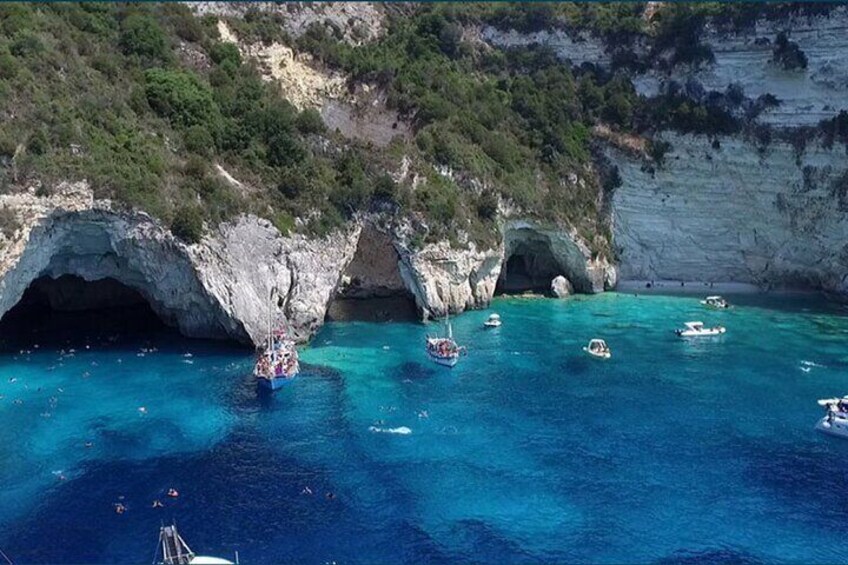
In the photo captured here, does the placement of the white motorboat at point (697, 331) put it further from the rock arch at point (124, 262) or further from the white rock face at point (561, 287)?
the rock arch at point (124, 262)

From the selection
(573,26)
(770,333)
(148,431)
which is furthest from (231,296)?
(573,26)

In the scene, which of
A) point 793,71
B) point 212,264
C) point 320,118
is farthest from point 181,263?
point 793,71

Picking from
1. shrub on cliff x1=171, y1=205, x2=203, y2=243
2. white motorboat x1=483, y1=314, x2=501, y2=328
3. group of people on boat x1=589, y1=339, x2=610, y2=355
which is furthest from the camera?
white motorboat x1=483, y1=314, x2=501, y2=328

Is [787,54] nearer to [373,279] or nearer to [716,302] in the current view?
[716,302]

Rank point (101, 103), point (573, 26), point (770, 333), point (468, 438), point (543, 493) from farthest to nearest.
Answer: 1. point (573, 26)
2. point (770, 333)
3. point (101, 103)
4. point (468, 438)
5. point (543, 493)

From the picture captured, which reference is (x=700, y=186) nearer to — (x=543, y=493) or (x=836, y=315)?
(x=836, y=315)

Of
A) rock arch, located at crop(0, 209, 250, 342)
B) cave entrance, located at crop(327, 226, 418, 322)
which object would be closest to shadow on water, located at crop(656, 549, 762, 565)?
rock arch, located at crop(0, 209, 250, 342)

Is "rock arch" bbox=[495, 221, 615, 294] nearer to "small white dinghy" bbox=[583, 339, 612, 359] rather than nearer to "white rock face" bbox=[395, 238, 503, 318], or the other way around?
"white rock face" bbox=[395, 238, 503, 318]
